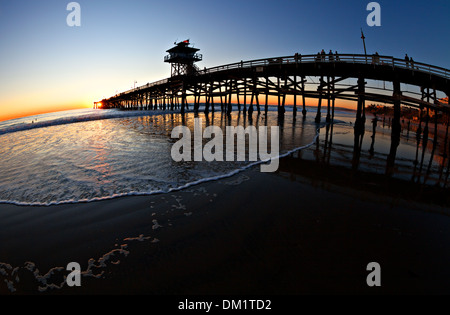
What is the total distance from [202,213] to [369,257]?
107 inches

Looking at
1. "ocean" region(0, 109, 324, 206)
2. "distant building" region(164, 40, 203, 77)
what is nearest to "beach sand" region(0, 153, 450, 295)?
"ocean" region(0, 109, 324, 206)

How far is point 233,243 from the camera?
10.1 feet

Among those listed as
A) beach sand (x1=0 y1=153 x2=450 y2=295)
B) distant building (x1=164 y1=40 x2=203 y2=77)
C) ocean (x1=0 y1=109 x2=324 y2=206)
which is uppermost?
distant building (x1=164 y1=40 x2=203 y2=77)

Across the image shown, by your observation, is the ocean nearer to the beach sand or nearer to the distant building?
the beach sand

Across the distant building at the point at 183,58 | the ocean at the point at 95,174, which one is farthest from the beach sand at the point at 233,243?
the distant building at the point at 183,58

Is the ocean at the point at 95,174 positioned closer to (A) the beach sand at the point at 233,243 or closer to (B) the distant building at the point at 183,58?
(A) the beach sand at the point at 233,243

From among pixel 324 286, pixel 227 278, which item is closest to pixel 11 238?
pixel 227 278

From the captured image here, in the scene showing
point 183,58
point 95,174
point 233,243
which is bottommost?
point 233,243

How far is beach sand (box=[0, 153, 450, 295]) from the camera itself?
2355 mm

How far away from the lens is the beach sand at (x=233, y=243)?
7.73ft

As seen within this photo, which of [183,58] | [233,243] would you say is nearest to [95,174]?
[233,243]

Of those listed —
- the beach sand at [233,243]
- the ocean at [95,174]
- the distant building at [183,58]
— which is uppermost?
the distant building at [183,58]

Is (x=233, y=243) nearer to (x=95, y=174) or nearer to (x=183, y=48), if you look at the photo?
(x=95, y=174)

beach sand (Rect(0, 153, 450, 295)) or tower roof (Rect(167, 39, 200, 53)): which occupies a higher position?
tower roof (Rect(167, 39, 200, 53))
